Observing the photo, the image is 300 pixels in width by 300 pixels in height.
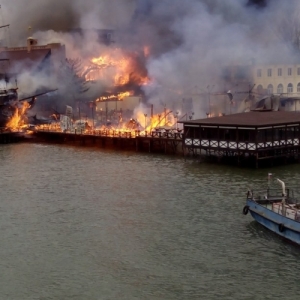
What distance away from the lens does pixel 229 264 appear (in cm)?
→ 1839

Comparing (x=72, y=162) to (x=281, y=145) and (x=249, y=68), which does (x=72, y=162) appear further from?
(x=249, y=68)

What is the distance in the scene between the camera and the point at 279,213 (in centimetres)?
2080

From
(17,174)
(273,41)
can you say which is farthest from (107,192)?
(273,41)

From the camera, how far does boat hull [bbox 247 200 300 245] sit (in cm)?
1952

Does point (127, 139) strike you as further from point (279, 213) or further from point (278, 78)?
point (278, 78)

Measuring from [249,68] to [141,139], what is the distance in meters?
27.0

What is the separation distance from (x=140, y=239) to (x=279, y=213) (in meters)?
4.61

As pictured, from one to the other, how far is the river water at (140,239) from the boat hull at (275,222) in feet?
0.94

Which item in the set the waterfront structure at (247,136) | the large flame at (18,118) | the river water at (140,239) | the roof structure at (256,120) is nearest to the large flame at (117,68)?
the large flame at (18,118)

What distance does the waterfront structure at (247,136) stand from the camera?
34.4 m

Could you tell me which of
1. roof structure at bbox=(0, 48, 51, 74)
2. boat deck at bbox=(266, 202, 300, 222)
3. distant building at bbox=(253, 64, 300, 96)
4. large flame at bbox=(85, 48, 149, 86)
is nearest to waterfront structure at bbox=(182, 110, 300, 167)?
boat deck at bbox=(266, 202, 300, 222)

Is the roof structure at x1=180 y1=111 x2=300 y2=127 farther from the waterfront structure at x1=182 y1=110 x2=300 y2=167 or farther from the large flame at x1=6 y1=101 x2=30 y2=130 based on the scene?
the large flame at x1=6 y1=101 x2=30 y2=130

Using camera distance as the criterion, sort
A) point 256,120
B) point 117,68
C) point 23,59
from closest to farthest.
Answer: point 256,120 < point 23,59 < point 117,68

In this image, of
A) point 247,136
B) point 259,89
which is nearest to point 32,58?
point 259,89
